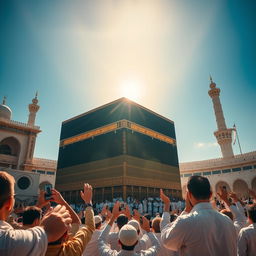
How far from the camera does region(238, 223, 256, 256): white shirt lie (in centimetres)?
229

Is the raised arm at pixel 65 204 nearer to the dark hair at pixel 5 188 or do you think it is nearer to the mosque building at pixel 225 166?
the dark hair at pixel 5 188

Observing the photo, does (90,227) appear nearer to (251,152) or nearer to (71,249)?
(71,249)

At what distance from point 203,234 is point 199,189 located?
36cm

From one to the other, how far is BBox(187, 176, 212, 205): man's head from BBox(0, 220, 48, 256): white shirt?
1270 mm

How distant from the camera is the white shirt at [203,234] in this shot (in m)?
1.60

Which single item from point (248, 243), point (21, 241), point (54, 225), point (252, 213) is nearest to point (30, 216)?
point (54, 225)

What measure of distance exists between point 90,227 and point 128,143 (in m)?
20.4

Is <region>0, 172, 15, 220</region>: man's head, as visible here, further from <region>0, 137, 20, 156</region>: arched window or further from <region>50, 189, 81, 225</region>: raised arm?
<region>0, 137, 20, 156</region>: arched window

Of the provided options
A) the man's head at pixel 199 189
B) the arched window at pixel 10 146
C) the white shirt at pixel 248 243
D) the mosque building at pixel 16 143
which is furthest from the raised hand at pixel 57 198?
the arched window at pixel 10 146

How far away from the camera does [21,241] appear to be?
1.07m

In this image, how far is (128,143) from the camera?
22.2 metres

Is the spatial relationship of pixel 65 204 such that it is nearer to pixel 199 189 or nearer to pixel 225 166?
pixel 199 189

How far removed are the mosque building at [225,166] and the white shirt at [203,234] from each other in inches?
1317

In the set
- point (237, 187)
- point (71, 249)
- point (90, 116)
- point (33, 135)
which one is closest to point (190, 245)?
point (71, 249)
